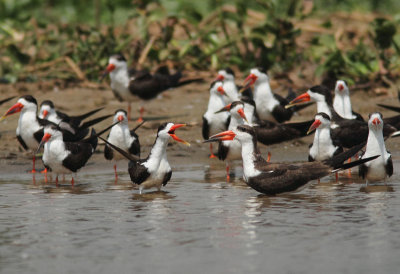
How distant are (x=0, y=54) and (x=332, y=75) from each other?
6629 millimetres

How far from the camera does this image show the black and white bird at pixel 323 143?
983 centimetres

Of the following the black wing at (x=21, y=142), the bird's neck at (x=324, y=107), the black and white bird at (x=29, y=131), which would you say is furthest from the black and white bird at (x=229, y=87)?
the black wing at (x=21, y=142)

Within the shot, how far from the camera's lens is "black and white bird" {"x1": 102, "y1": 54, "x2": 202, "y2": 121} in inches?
546

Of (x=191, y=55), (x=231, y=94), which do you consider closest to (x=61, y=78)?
(x=191, y=55)

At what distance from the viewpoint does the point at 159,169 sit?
30.0ft

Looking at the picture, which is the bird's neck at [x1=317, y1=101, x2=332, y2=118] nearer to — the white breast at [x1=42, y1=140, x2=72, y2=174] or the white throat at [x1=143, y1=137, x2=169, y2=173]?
the white throat at [x1=143, y1=137, x2=169, y2=173]

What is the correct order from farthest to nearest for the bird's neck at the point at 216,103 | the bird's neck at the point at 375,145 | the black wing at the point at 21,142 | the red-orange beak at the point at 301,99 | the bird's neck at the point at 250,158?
the bird's neck at the point at 216,103
the red-orange beak at the point at 301,99
the black wing at the point at 21,142
the bird's neck at the point at 375,145
the bird's neck at the point at 250,158

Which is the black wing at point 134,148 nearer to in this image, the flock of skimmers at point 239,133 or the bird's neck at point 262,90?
the flock of skimmers at point 239,133

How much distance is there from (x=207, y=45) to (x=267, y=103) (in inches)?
170

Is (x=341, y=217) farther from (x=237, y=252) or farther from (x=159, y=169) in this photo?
(x=159, y=169)

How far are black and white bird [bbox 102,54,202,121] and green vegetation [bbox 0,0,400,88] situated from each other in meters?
1.74

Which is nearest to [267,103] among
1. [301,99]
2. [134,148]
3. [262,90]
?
[262,90]

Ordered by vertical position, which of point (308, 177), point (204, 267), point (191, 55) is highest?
point (191, 55)

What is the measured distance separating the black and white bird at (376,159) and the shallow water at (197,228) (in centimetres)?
17
